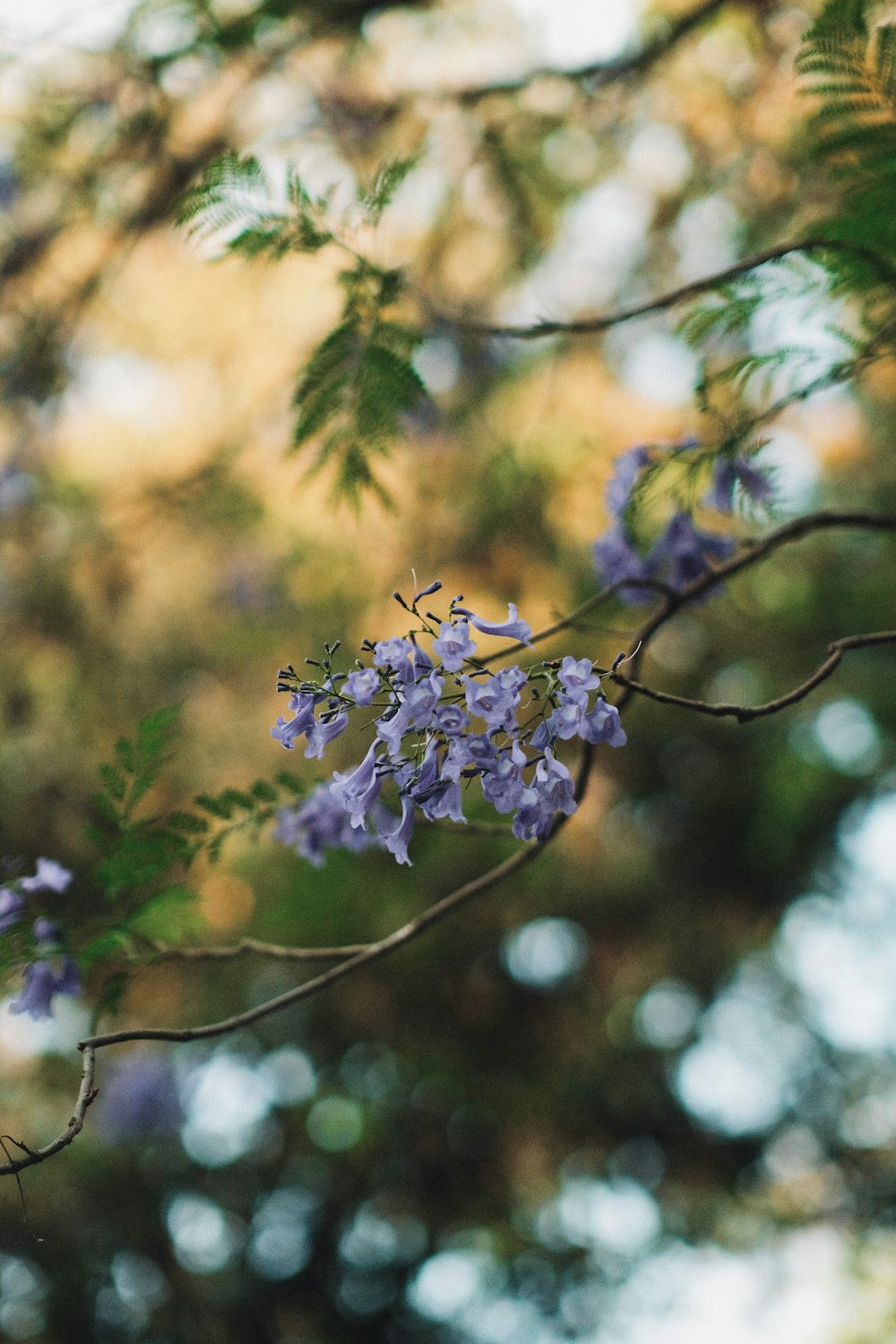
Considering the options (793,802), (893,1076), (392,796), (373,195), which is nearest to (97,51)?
(373,195)

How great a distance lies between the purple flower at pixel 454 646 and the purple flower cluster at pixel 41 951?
2.86 ft

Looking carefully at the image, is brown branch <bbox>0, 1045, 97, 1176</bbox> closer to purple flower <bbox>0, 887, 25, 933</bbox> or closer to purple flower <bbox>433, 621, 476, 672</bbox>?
purple flower <bbox>0, 887, 25, 933</bbox>

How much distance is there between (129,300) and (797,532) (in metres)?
4.20

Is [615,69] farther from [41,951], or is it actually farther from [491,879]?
[41,951]

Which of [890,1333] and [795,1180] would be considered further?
[890,1333]

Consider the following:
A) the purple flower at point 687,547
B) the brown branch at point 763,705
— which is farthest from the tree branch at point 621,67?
the brown branch at point 763,705

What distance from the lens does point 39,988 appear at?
5.88 ft

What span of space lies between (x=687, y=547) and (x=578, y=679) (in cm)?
92

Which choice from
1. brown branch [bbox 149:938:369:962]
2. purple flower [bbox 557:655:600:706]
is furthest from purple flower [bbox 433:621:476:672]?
brown branch [bbox 149:938:369:962]

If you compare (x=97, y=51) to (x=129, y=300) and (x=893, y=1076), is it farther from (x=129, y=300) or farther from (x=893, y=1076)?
(x=893, y=1076)

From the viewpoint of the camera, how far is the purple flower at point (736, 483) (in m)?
1.96

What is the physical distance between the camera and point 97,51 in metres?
3.59

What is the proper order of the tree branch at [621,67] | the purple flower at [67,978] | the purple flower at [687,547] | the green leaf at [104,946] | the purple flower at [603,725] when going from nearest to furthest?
the purple flower at [603,725] → the green leaf at [104,946] → the purple flower at [67,978] → the purple flower at [687,547] → the tree branch at [621,67]

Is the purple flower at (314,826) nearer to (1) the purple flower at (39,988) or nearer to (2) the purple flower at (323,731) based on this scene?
(1) the purple flower at (39,988)
